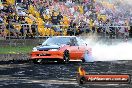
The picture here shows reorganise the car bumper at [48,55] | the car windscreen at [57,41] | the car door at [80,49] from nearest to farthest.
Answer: the car bumper at [48,55], the car windscreen at [57,41], the car door at [80,49]

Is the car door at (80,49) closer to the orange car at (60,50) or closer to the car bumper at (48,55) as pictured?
the orange car at (60,50)

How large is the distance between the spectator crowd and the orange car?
9.64m

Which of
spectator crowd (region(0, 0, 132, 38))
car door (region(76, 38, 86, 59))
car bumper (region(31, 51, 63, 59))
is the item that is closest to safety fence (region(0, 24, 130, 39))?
spectator crowd (region(0, 0, 132, 38))

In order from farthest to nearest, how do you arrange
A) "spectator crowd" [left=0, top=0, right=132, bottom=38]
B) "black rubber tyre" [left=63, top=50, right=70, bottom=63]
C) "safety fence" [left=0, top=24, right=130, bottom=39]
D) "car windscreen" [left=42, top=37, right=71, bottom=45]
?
"spectator crowd" [left=0, top=0, right=132, bottom=38], "safety fence" [left=0, top=24, right=130, bottom=39], "car windscreen" [left=42, top=37, right=71, bottom=45], "black rubber tyre" [left=63, top=50, right=70, bottom=63]

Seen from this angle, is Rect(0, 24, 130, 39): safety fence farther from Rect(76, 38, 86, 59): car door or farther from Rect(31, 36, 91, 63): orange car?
Rect(31, 36, 91, 63): orange car

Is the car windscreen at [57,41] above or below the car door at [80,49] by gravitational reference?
above

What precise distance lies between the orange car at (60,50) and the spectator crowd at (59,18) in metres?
9.64

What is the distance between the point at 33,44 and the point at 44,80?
67.9 feet

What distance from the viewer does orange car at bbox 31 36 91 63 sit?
80.7 ft

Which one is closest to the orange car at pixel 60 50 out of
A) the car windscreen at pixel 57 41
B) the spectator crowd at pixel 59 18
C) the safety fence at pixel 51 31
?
the car windscreen at pixel 57 41

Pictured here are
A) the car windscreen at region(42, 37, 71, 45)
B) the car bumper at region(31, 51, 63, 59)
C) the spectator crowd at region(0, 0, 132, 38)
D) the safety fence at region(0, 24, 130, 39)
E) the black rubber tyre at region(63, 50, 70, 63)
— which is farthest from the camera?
the spectator crowd at region(0, 0, 132, 38)

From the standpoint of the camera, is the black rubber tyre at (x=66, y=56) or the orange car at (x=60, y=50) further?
the black rubber tyre at (x=66, y=56)

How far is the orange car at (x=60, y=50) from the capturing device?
80.7 feet

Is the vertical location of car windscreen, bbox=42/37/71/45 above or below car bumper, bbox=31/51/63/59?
above
